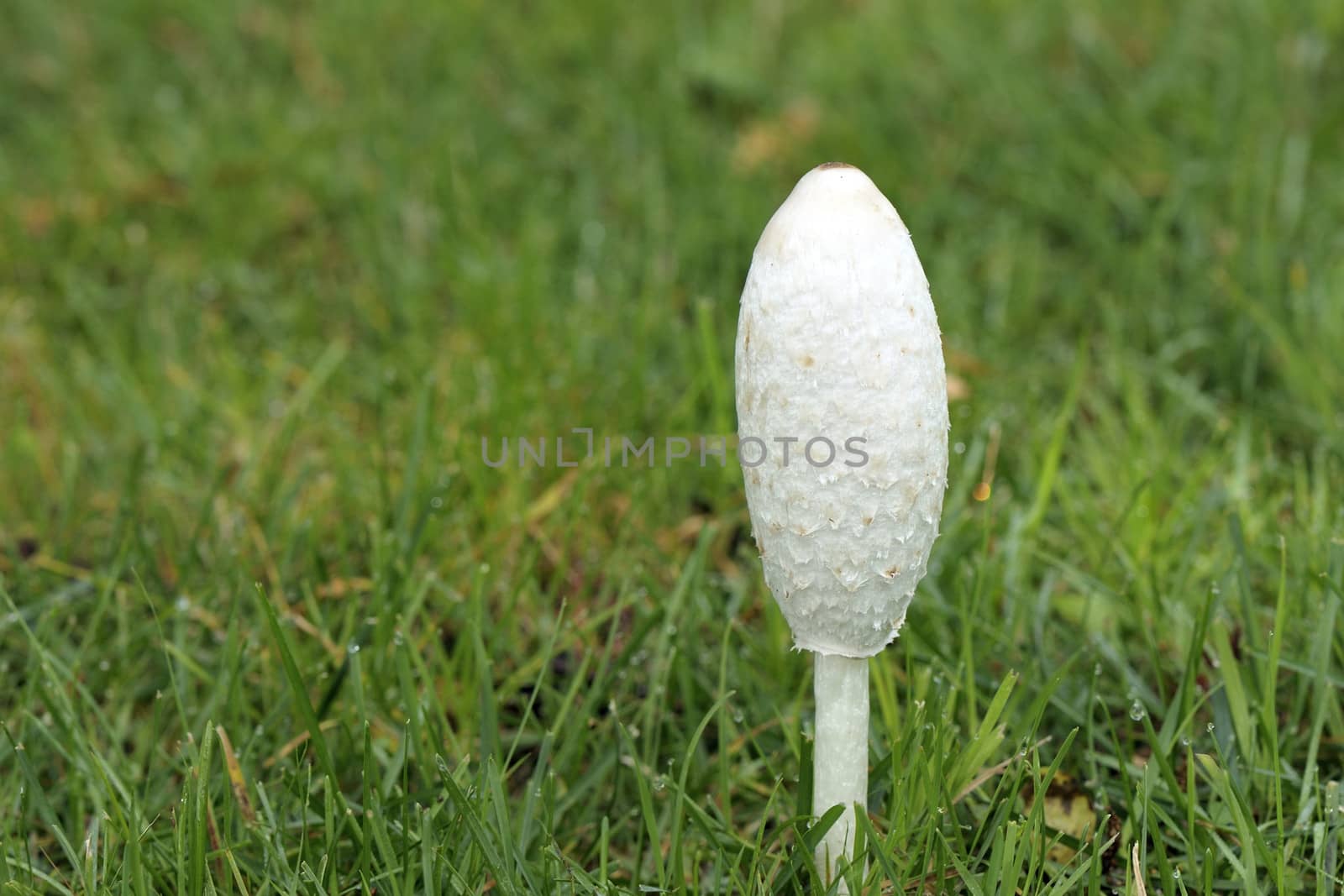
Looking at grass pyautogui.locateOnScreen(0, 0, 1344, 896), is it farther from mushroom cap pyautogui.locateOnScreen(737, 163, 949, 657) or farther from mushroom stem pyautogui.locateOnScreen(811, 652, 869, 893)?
mushroom cap pyautogui.locateOnScreen(737, 163, 949, 657)

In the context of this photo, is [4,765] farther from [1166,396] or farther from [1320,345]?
[1320,345]

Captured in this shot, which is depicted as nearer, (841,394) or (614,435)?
(841,394)

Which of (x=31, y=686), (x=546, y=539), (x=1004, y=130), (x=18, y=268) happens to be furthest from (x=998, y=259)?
(x=18, y=268)

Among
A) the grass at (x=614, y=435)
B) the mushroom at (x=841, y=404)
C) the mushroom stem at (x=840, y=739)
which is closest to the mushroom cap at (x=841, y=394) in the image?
the mushroom at (x=841, y=404)

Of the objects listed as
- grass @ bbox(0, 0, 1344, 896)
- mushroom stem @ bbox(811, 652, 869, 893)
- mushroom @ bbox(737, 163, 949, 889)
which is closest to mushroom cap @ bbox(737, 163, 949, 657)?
mushroom @ bbox(737, 163, 949, 889)

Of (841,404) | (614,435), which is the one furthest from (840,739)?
(614,435)

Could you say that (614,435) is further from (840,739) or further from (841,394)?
(841,394)

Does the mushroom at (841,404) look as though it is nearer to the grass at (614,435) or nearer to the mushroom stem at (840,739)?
the mushroom stem at (840,739)
